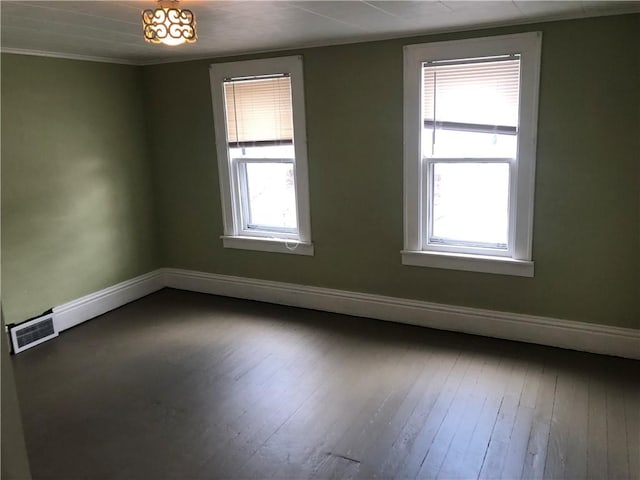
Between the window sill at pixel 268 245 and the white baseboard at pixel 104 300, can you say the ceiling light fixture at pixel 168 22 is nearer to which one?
the window sill at pixel 268 245

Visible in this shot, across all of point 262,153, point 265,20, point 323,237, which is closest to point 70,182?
point 262,153

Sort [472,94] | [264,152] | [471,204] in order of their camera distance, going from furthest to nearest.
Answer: [264,152], [471,204], [472,94]

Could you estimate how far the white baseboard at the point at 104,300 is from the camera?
4.23m

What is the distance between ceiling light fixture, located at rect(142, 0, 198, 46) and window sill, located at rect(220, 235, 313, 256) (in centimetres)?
226

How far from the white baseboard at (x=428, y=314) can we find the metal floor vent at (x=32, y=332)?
129 centimetres

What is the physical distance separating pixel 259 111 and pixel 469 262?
6.86 feet

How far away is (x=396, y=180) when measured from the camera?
12.8 ft

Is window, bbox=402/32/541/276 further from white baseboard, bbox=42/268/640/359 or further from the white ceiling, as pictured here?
white baseboard, bbox=42/268/640/359

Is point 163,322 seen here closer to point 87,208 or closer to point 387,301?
point 87,208

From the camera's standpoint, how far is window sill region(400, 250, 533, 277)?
3.62 meters

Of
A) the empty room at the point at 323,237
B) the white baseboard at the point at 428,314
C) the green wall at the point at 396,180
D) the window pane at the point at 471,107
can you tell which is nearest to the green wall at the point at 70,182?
the empty room at the point at 323,237

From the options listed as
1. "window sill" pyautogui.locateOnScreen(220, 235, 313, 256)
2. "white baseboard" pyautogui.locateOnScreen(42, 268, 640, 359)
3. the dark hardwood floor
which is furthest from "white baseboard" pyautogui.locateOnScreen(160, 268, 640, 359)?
"window sill" pyautogui.locateOnScreen(220, 235, 313, 256)

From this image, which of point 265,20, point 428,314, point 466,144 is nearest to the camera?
point 265,20

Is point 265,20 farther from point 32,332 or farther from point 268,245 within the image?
point 32,332
